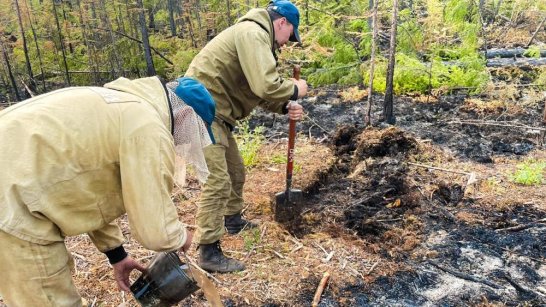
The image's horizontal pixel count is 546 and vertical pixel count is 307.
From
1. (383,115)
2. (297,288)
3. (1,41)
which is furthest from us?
(1,41)

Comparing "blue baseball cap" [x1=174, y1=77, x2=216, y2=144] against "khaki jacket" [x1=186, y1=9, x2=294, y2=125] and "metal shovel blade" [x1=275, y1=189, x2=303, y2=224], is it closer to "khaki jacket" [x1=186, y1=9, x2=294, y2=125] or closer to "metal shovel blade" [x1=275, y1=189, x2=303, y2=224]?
"khaki jacket" [x1=186, y1=9, x2=294, y2=125]

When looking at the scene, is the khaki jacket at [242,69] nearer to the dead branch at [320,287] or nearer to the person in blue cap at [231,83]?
the person in blue cap at [231,83]

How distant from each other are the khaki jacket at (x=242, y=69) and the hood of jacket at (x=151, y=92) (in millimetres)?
1569

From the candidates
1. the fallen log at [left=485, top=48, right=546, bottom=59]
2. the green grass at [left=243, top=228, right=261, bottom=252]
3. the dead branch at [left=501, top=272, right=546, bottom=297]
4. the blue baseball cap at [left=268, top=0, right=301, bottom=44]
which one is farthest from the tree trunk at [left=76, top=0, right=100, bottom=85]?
the dead branch at [left=501, top=272, right=546, bottom=297]

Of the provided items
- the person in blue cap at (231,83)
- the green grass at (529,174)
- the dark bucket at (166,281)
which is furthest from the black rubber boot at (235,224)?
the green grass at (529,174)

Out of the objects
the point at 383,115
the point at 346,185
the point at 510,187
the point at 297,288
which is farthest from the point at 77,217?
the point at 383,115

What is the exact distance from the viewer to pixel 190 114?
2.16 metres

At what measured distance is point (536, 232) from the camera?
13.6 ft

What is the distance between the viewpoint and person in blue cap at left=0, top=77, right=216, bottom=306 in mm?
1746

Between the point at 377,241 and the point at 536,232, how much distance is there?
1.58 meters

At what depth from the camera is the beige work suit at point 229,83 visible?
3.57 metres

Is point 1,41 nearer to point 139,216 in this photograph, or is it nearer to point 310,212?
point 310,212

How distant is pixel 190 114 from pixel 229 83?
5.84 ft

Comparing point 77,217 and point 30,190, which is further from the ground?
point 30,190
